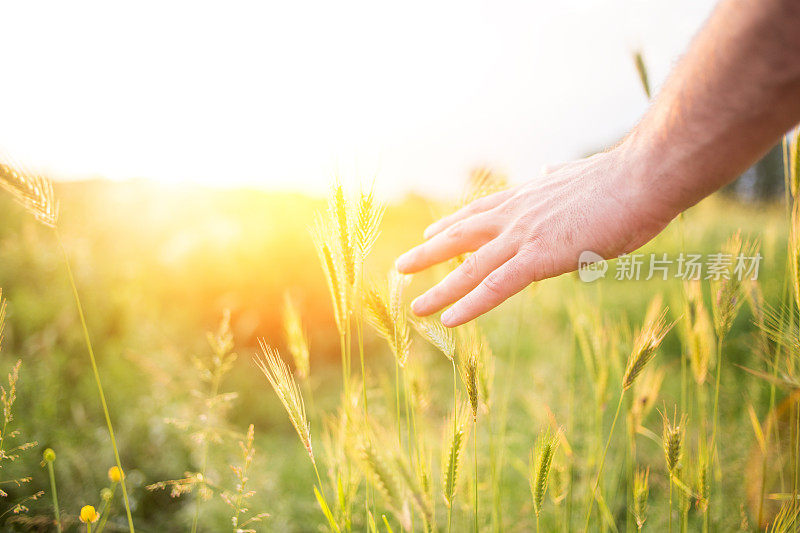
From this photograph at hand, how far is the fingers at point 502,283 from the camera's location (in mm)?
995

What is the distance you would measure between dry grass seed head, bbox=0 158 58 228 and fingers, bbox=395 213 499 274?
78 cm

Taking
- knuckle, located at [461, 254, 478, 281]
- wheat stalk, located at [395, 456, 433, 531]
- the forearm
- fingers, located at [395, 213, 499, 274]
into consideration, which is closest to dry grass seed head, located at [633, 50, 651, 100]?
the forearm

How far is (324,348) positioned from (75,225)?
2.19 meters

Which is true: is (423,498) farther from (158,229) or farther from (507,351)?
→ (158,229)

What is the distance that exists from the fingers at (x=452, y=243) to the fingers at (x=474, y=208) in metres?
0.11

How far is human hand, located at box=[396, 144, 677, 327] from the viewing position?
95 cm

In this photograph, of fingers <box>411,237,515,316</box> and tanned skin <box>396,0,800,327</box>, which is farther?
fingers <box>411,237,515,316</box>

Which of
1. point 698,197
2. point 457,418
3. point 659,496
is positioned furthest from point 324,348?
point 698,197

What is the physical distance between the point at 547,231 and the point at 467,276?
0.21 metres

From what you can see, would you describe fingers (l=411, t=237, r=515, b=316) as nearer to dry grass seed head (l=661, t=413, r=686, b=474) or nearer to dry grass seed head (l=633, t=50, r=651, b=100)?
dry grass seed head (l=661, t=413, r=686, b=474)

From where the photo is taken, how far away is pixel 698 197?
3.01ft

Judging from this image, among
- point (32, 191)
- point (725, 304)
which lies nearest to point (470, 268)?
point (725, 304)

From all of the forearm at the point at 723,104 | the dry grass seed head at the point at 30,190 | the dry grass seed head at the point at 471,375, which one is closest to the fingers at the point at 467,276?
the dry grass seed head at the point at 471,375

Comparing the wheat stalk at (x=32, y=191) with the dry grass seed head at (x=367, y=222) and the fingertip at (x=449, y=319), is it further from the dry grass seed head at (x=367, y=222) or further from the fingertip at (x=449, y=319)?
the fingertip at (x=449, y=319)
